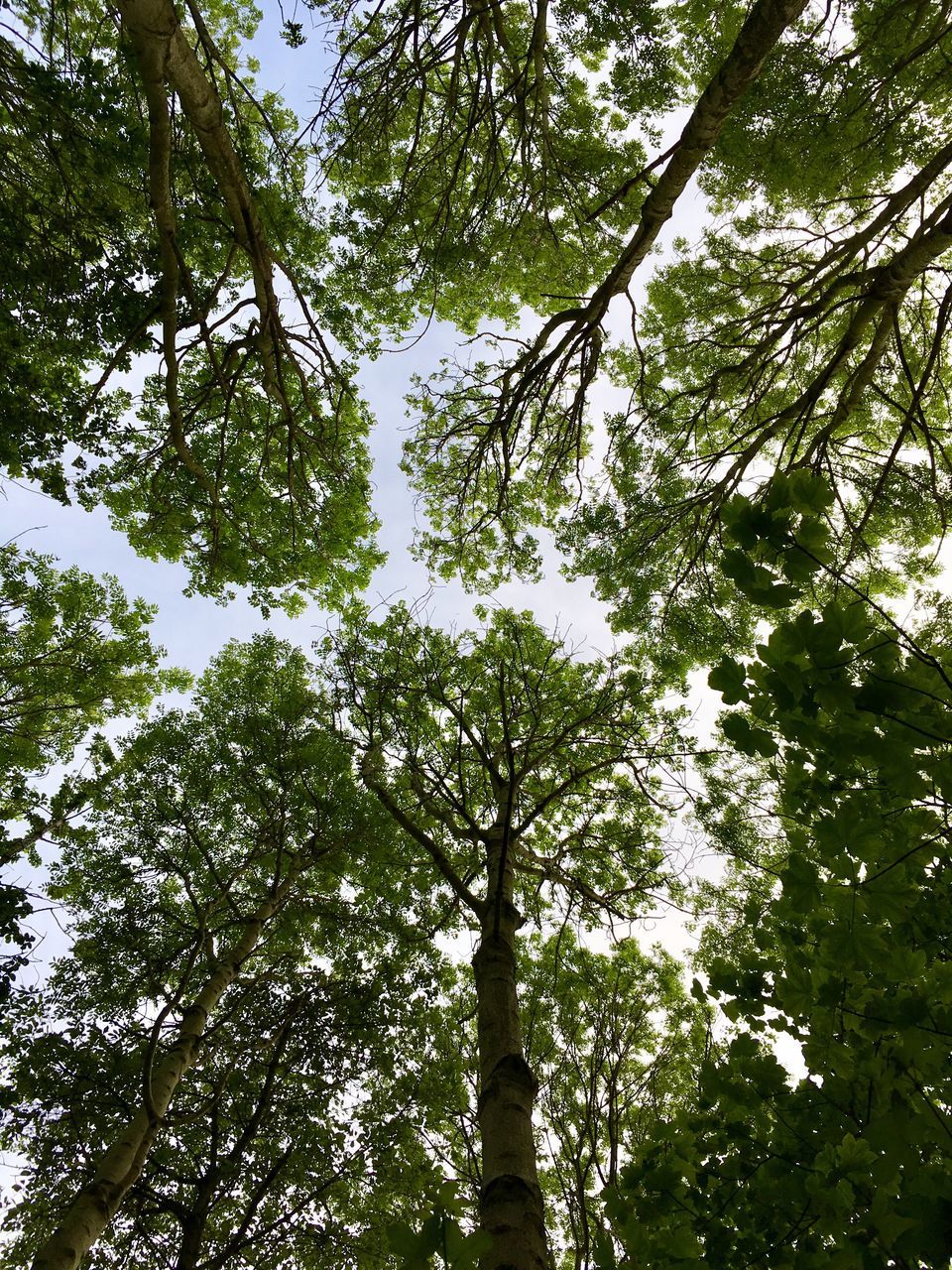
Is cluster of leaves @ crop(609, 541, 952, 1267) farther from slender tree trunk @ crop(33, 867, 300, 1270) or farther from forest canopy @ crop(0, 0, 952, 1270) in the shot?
slender tree trunk @ crop(33, 867, 300, 1270)

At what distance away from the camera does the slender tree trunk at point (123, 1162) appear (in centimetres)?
370

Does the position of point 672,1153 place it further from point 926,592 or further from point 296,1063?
point 926,592

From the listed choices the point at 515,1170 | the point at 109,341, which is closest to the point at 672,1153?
the point at 515,1170

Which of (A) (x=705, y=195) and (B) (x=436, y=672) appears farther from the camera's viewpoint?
(B) (x=436, y=672)

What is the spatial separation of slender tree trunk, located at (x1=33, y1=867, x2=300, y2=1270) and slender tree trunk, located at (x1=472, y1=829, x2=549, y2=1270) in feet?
6.70

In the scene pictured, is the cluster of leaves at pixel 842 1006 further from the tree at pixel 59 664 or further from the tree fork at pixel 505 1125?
the tree at pixel 59 664

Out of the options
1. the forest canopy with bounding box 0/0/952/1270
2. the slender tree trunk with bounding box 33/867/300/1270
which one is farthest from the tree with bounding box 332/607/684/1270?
the slender tree trunk with bounding box 33/867/300/1270

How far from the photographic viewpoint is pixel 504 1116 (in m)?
3.04

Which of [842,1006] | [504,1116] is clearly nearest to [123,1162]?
[504,1116]

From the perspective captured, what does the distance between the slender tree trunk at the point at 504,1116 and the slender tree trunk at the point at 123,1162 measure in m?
2.04

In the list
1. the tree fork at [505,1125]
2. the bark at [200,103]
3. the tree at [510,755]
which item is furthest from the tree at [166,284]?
the tree fork at [505,1125]

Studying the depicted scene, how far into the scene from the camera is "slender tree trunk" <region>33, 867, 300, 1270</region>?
3.70 metres

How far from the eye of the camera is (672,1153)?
212 centimetres

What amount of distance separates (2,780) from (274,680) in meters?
4.17
